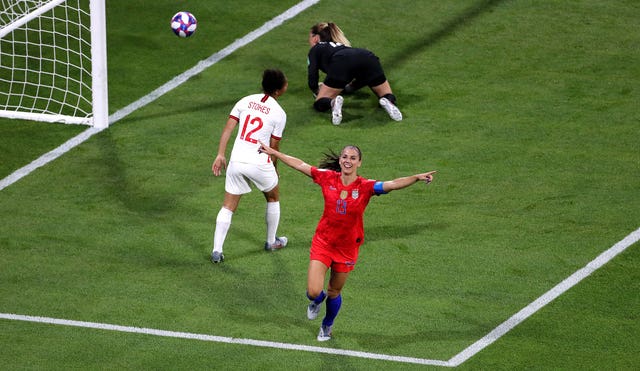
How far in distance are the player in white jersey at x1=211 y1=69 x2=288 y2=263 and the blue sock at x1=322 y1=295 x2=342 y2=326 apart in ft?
6.73

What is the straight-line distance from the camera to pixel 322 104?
16.5 m

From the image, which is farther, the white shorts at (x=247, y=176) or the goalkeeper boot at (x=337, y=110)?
the goalkeeper boot at (x=337, y=110)

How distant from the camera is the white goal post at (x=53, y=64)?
1592cm

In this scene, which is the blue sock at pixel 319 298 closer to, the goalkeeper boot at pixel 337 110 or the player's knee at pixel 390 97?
the goalkeeper boot at pixel 337 110

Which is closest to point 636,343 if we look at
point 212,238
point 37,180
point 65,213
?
point 212,238

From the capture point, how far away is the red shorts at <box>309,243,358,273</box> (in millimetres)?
10570

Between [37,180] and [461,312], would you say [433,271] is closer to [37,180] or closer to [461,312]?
[461,312]

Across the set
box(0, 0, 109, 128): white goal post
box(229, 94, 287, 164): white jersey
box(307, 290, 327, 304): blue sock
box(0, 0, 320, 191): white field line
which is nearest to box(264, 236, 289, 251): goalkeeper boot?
box(229, 94, 287, 164): white jersey

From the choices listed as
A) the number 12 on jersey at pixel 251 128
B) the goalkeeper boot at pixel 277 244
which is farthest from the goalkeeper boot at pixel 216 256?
the number 12 on jersey at pixel 251 128

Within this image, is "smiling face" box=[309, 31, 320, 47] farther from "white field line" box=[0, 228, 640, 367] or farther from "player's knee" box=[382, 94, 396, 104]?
"white field line" box=[0, 228, 640, 367]

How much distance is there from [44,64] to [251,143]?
21.9ft

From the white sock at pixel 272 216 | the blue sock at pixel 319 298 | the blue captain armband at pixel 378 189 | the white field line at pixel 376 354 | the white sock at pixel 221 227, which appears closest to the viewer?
the blue captain armband at pixel 378 189

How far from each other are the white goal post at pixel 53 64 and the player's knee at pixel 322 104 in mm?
2905

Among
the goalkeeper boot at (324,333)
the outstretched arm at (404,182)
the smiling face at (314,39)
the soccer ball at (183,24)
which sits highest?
the outstretched arm at (404,182)
